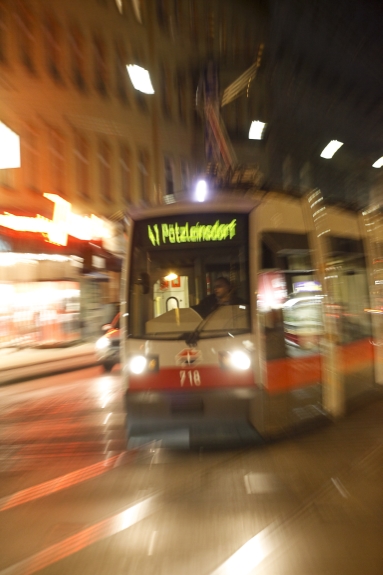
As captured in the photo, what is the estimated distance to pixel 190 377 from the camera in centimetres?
688

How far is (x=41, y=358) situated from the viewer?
19.1 m

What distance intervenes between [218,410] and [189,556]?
2.67 metres

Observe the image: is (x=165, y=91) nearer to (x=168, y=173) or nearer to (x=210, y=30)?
(x=210, y=30)

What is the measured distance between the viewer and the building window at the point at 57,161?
79.9 ft

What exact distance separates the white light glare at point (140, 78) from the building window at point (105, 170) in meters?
3.04

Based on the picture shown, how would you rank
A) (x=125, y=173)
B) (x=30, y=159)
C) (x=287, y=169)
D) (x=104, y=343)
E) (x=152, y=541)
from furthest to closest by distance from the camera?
(x=125, y=173) → (x=287, y=169) → (x=30, y=159) → (x=104, y=343) → (x=152, y=541)

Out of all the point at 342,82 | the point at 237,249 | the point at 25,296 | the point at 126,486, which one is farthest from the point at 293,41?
the point at 126,486

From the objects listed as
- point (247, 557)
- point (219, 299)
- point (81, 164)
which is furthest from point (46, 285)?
point (247, 557)

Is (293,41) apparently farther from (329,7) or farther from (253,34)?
(329,7)

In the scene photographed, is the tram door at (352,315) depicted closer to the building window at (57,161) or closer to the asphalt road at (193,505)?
the asphalt road at (193,505)

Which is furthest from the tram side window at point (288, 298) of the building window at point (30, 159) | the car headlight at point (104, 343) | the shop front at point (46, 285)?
the building window at point (30, 159)

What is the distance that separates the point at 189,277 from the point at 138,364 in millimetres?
1188

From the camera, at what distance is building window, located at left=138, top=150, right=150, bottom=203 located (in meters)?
29.1

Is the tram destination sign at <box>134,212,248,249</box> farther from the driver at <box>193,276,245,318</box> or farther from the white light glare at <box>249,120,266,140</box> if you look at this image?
the white light glare at <box>249,120,266,140</box>
